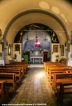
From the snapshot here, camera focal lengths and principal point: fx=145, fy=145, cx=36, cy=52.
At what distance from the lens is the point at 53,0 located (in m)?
8.61

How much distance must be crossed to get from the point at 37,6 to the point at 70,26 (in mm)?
2858

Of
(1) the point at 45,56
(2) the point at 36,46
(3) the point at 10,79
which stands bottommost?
(3) the point at 10,79

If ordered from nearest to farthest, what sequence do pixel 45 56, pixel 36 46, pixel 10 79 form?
pixel 10 79, pixel 45 56, pixel 36 46

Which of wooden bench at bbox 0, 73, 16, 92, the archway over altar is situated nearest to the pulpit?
the archway over altar

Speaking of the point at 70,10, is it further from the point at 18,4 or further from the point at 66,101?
the point at 66,101

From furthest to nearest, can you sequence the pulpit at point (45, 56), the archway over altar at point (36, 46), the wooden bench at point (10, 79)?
the archway over altar at point (36, 46), the pulpit at point (45, 56), the wooden bench at point (10, 79)

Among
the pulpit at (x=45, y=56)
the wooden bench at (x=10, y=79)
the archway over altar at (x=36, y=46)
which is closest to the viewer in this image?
the wooden bench at (x=10, y=79)

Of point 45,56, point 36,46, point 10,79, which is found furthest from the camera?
point 36,46

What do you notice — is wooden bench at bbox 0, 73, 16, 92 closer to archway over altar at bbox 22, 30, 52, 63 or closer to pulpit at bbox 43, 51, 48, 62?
pulpit at bbox 43, 51, 48, 62

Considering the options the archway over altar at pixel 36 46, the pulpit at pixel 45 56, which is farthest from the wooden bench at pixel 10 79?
the archway over altar at pixel 36 46

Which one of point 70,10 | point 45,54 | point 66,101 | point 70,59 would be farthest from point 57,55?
point 66,101

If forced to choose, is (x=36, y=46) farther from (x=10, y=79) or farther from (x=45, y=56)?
(x=10, y=79)

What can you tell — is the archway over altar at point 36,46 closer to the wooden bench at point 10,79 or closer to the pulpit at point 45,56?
the pulpit at point 45,56

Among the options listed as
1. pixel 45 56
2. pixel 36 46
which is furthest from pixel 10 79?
pixel 36 46
